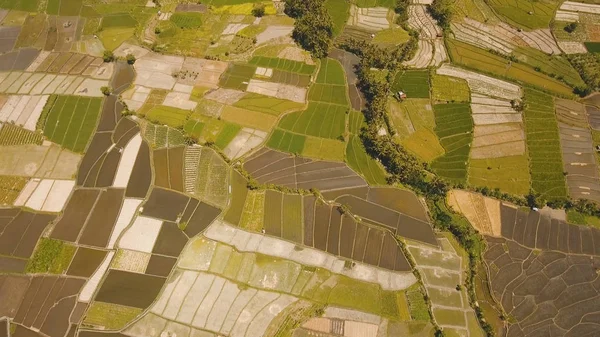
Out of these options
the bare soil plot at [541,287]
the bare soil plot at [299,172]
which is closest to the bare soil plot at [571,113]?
the bare soil plot at [541,287]

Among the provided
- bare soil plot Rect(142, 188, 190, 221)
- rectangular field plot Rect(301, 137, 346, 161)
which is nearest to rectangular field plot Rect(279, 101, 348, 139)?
rectangular field plot Rect(301, 137, 346, 161)

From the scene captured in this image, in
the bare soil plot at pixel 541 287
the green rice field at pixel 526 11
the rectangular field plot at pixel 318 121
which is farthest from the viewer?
the green rice field at pixel 526 11

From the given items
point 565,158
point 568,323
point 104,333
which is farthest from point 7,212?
point 565,158

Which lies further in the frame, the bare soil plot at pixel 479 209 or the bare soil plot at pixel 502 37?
the bare soil plot at pixel 502 37

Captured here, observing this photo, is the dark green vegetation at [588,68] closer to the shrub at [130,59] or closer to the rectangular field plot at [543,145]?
the rectangular field plot at [543,145]

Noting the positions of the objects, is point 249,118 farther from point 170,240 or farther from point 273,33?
point 170,240

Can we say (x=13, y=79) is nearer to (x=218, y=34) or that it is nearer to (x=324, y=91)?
(x=218, y=34)

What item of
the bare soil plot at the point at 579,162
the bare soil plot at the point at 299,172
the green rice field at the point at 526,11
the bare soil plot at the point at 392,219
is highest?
the green rice field at the point at 526,11
